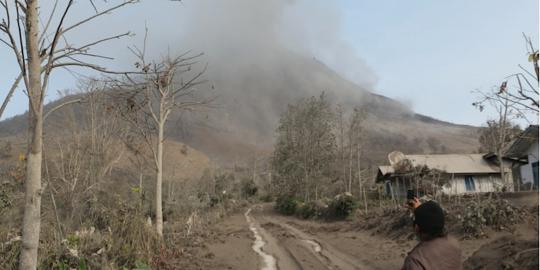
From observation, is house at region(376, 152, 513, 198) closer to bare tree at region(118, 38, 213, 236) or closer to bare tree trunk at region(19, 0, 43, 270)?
bare tree at region(118, 38, 213, 236)

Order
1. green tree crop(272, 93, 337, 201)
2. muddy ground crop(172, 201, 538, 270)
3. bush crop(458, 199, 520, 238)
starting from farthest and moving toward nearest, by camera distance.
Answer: green tree crop(272, 93, 337, 201) < bush crop(458, 199, 520, 238) < muddy ground crop(172, 201, 538, 270)

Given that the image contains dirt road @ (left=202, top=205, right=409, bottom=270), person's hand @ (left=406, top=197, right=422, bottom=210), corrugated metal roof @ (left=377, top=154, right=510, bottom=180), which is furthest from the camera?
corrugated metal roof @ (left=377, top=154, right=510, bottom=180)

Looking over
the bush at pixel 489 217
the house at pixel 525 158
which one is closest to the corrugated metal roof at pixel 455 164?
the house at pixel 525 158

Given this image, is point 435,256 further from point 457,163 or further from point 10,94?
point 457,163

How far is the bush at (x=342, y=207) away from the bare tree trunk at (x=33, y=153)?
83.5 feet

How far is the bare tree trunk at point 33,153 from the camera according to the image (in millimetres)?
4312

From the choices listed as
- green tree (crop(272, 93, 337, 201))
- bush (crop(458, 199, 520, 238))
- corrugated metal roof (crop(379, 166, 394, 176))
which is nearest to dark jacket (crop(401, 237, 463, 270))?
bush (crop(458, 199, 520, 238))

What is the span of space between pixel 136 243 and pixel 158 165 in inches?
144

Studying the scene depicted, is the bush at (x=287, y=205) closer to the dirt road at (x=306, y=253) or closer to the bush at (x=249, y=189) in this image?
the dirt road at (x=306, y=253)

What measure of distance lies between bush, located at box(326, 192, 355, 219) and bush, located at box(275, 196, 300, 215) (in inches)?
374

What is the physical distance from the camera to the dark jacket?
340 centimetres

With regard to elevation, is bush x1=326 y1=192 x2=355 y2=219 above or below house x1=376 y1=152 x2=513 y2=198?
below

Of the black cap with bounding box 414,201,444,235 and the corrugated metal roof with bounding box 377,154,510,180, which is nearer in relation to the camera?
the black cap with bounding box 414,201,444,235

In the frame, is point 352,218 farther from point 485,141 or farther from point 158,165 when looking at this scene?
point 485,141
